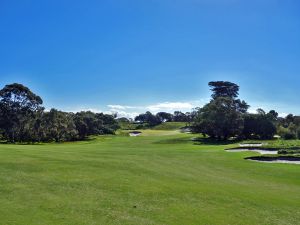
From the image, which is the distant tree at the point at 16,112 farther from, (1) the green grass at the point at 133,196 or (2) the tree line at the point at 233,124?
(1) the green grass at the point at 133,196

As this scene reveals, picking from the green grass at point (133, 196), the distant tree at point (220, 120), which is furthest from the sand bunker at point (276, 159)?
the distant tree at point (220, 120)

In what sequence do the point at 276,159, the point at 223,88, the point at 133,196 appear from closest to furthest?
the point at 133,196, the point at 276,159, the point at 223,88

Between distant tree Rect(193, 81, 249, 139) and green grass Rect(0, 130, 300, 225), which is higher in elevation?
distant tree Rect(193, 81, 249, 139)

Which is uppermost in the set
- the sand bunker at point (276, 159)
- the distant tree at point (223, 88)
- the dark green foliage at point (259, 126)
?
the distant tree at point (223, 88)

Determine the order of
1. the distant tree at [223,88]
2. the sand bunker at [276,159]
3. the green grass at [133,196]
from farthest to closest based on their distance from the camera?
1. the distant tree at [223,88]
2. the sand bunker at [276,159]
3. the green grass at [133,196]

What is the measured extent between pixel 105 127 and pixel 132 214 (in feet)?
419

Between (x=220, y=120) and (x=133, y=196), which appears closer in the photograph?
(x=133, y=196)

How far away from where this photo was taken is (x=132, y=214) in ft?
44.0

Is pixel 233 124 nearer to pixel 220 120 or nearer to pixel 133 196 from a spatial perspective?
pixel 220 120

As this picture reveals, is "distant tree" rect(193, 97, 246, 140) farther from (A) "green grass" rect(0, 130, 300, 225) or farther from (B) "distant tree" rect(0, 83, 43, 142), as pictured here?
(A) "green grass" rect(0, 130, 300, 225)

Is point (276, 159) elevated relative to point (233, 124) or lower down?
lower down

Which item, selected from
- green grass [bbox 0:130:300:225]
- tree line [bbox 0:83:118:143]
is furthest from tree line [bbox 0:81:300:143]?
green grass [bbox 0:130:300:225]

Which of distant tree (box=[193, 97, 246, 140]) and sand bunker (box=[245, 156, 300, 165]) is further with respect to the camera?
distant tree (box=[193, 97, 246, 140])

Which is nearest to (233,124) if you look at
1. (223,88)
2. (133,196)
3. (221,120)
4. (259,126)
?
(221,120)
